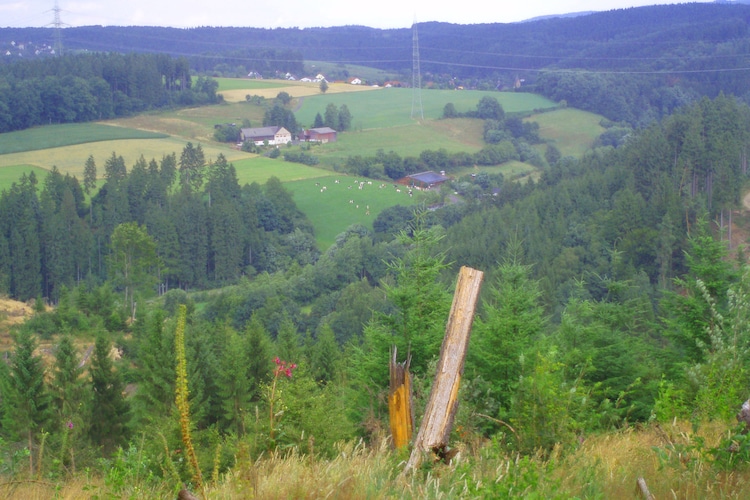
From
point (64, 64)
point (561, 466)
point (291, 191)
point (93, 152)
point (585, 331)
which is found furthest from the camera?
point (64, 64)

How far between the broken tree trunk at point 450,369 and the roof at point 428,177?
66618 millimetres

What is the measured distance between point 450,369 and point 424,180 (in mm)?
67282

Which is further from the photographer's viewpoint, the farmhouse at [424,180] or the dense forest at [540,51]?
the dense forest at [540,51]

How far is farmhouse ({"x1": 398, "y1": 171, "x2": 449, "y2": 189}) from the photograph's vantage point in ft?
235

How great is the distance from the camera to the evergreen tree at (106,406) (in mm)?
18078

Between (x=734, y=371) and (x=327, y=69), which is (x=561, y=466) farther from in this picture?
(x=327, y=69)

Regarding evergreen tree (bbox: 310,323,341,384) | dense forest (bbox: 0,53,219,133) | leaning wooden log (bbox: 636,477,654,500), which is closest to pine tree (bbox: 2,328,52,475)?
evergreen tree (bbox: 310,323,341,384)

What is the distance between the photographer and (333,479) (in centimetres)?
421

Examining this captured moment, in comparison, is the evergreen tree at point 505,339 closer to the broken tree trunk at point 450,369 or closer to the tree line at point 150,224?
the broken tree trunk at point 450,369

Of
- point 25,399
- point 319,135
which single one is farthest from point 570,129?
point 25,399

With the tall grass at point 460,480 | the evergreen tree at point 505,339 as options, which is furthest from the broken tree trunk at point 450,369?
the evergreen tree at point 505,339

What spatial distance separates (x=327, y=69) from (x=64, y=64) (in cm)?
5389

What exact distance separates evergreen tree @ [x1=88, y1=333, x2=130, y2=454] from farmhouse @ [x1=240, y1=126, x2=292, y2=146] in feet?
213

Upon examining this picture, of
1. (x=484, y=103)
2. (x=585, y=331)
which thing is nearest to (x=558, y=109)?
(x=484, y=103)
